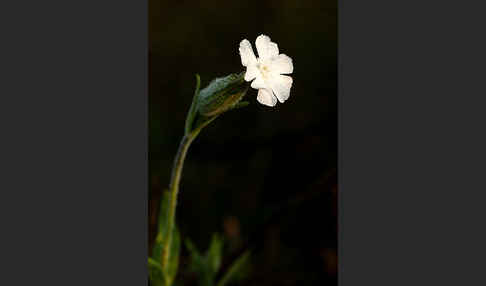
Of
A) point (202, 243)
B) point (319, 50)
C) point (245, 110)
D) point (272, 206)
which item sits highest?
point (319, 50)

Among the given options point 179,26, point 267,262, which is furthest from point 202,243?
point 179,26

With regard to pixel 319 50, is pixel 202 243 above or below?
below

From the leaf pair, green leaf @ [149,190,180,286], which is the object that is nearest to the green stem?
green leaf @ [149,190,180,286]

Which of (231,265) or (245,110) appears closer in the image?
(231,265)

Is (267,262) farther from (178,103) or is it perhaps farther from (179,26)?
(179,26)

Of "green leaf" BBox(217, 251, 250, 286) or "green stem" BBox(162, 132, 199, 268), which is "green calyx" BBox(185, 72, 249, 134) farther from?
"green leaf" BBox(217, 251, 250, 286)

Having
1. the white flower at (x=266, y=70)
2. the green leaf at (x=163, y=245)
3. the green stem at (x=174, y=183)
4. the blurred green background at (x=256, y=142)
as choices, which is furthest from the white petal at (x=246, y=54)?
the blurred green background at (x=256, y=142)
